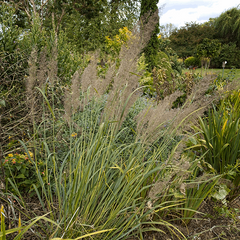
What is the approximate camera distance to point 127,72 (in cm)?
126

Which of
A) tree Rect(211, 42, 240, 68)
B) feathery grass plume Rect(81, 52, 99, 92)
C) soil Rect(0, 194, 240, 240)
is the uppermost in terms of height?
tree Rect(211, 42, 240, 68)

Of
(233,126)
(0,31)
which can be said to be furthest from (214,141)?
(0,31)

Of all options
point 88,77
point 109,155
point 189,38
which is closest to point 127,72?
point 88,77

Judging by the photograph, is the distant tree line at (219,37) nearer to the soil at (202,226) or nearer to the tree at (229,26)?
the tree at (229,26)

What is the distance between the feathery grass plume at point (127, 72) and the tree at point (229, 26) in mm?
24569

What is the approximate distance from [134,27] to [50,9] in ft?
44.7

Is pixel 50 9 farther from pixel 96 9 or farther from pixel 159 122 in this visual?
pixel 159 122

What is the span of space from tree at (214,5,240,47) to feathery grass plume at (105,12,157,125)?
80.6ft

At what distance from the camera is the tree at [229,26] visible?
21.3m

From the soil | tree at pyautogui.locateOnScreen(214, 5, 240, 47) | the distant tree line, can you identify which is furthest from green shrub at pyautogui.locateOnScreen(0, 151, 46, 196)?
tree at pyautogui.locateOnScreen(214, 5, 240, 47)

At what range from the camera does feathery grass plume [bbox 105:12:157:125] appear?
1.21 m

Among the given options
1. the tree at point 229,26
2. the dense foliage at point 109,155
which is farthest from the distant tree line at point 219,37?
the dense foliage at point 109,155

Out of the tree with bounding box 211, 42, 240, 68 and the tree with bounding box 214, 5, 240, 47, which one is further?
the tree with bounding box 214, 5, 240, 47

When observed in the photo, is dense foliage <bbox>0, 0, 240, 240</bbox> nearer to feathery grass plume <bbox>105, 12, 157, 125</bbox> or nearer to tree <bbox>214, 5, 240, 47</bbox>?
feathery grass plume <bbox>105, 12, 157, 125</bbox>
